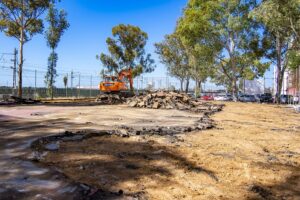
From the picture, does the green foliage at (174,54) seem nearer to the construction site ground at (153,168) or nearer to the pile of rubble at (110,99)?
the pile of rubble at (110,99)

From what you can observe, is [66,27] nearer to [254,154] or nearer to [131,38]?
[131,38]

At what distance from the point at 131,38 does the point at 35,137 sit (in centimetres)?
3708

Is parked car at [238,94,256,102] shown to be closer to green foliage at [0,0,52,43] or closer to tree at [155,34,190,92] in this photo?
tree at [155,34,190,92]

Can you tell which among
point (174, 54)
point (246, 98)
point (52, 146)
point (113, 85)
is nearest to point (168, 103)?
point (113, 85)

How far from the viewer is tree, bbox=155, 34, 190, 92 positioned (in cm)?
5131

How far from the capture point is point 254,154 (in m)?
7.67

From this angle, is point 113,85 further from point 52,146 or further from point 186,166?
point 186,166

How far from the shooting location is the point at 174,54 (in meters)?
52.1

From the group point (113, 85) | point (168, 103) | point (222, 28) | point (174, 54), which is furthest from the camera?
point (174, 54)

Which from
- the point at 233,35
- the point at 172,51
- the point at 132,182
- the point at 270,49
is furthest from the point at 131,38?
the point at 132,182

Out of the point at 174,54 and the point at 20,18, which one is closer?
the point at 20,18

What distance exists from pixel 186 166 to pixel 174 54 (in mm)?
46527

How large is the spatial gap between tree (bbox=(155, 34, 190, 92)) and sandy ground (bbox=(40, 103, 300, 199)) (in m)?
43.0

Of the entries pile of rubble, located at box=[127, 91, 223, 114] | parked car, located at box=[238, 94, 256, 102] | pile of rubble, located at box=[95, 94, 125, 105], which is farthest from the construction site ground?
parked car, located at box=[238, 94, 256, 102]
